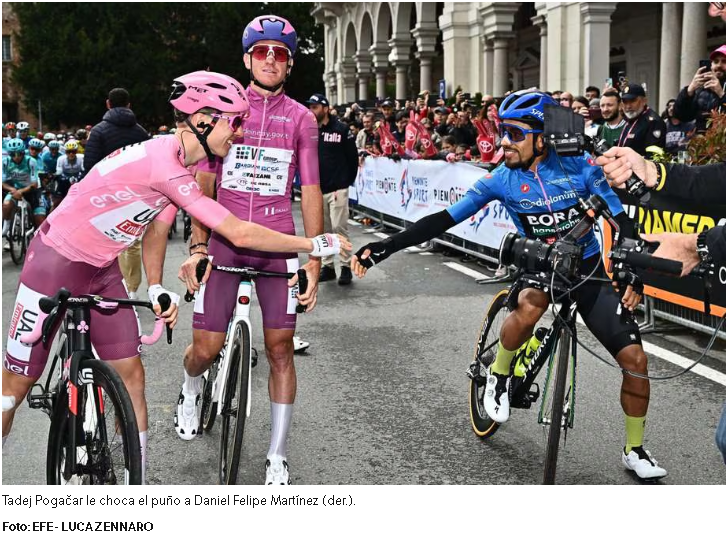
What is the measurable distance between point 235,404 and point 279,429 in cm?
27

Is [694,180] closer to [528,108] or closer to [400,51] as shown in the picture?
[528,108]

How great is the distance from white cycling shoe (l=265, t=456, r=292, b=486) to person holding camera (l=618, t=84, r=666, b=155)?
6569mm

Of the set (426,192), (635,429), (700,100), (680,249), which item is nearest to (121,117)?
(635,429)

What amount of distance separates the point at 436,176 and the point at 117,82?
186 feet

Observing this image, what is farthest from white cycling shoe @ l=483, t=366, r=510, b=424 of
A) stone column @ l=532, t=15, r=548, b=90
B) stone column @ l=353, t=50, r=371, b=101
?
stone column @ l=353, t=50, r=371, b=101

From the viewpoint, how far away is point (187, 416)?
5.07m

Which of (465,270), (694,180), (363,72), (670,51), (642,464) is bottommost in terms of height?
(465,270)

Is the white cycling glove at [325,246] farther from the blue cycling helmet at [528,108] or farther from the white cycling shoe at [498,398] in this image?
the white cycling shoe at [498,398]

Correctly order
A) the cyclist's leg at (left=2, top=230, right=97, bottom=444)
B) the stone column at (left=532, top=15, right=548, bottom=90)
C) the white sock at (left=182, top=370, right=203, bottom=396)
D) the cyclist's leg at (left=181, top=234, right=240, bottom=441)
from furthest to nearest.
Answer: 1. the stone column at (left=532, top=15, right=548, bottom=90)
2. the white sock at (left=182, top=370, right=203, bottom=396)
3. the cyclist's leg at (left=181, top=234, right=240, bottom=441)
4. the cyclist's leg at (left=2, top=230, right=97, bottom=444)

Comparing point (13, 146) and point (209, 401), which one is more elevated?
point (13, 146)

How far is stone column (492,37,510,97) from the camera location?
29641 mm

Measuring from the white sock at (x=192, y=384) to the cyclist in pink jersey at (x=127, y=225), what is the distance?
0.75 metres

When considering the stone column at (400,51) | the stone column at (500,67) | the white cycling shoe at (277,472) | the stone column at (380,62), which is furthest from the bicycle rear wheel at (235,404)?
the stone column at (380,62)

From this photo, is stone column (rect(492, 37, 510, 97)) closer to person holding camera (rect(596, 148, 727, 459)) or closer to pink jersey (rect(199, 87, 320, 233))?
pink jersey (rect(199, 87, 320, 233))
